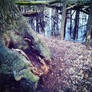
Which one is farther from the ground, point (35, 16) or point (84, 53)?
point (35, 16)

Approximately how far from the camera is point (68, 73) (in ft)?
13.6

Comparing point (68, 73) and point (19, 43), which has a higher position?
point (19, 43)

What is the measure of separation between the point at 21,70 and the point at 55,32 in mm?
10849

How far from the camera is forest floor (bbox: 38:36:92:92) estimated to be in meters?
3.70

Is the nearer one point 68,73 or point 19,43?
point 19,43

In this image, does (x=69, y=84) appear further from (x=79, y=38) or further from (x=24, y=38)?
(x=79, y=38)

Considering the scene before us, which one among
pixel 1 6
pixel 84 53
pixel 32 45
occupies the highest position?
pixel 1 6

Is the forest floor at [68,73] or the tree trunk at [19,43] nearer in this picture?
the tree trunk at [19,43]

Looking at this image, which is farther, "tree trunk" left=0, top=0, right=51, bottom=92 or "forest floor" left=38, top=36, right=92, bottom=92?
"forest floor" left=38, top=36, right=92, bottom=92

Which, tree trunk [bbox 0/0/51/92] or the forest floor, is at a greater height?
tree trunk [bbox 0/0/51/92]

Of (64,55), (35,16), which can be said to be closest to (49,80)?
(64,55)

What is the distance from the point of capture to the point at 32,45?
412 centimetres

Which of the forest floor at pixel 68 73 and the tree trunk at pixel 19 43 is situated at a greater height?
the tree trunk at pixel 19 43

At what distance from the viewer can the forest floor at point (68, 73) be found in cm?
370
